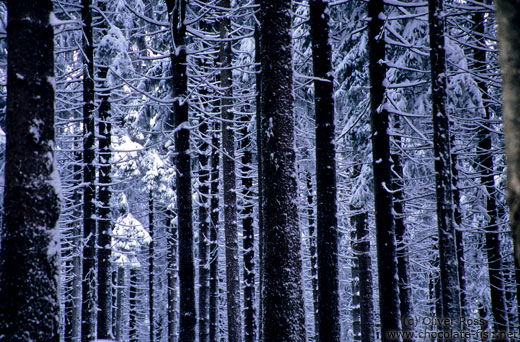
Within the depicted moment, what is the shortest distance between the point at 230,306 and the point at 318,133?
7523 millimetres

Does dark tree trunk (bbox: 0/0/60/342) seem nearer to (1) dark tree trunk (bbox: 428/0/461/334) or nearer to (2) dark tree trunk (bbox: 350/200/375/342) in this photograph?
(1) dark tree trunk (bbox: 428/0/461/334)

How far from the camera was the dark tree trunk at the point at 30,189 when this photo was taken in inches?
166

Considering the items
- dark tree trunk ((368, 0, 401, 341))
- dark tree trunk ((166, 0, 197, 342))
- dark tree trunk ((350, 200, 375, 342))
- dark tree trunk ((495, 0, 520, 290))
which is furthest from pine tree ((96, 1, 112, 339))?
dark tree trunk ((495, 0, 520, 290))

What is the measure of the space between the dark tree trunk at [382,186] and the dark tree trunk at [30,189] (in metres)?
6.78

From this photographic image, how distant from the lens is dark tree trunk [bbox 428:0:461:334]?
8.35m

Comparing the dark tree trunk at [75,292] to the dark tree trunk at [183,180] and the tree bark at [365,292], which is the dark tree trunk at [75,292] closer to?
the dark tree trunk at [183,180]

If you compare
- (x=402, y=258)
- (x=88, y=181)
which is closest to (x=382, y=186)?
(x=402, y=258)

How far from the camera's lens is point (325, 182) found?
8.25 m

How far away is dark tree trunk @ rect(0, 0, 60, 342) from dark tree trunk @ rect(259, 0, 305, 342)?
2807 mm

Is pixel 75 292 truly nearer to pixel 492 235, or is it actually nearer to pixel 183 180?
pixel 183 180

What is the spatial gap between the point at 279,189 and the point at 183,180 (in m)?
3.54

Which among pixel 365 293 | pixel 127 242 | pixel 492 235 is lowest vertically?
pixel 365 293

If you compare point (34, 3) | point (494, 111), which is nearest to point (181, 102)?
point (34, 3)

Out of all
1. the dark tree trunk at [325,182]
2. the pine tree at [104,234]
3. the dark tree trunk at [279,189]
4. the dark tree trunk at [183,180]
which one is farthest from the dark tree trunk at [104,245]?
the dark tree trunk at [279,189]
